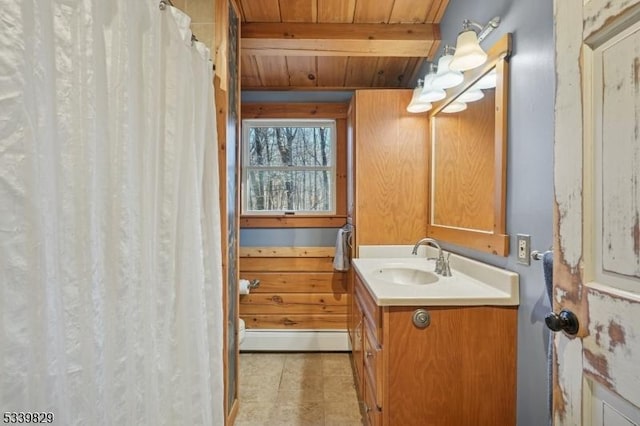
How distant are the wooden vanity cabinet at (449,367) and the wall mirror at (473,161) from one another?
0.33 m

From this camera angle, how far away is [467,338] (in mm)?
1146

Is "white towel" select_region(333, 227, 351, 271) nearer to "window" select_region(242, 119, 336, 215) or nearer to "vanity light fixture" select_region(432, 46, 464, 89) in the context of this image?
"window" select_region(242, 119, 336, 215)

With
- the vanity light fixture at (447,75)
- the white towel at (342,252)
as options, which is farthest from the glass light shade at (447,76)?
the white towel at (342,252)

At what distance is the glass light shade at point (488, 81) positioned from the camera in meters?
1.30

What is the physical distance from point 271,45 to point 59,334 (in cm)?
193

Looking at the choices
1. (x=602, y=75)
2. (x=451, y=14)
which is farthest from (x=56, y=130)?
(x=451, y=14)

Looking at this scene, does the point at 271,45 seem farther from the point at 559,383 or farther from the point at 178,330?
the point at 559,383

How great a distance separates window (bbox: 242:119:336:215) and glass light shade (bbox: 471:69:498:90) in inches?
52.6

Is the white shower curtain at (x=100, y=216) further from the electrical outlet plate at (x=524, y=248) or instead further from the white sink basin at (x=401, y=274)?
the electrical outlet plate at (x=524, y=248)

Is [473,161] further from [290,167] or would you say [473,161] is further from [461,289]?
[290,167]

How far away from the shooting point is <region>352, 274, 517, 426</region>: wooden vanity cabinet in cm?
113

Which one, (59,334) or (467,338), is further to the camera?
(467,338)

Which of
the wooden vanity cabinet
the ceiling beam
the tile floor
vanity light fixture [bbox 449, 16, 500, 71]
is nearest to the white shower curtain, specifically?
the wooden vanity cabinet

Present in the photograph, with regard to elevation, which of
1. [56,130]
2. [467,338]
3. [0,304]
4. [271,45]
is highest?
[271,45]
